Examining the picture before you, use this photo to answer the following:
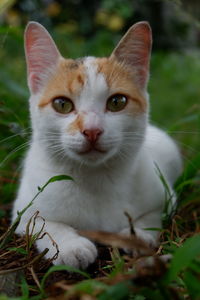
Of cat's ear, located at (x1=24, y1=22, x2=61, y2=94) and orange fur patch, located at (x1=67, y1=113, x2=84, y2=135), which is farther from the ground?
cat's ear, located at (x1=24, y1=22, x2=61, y2=94)

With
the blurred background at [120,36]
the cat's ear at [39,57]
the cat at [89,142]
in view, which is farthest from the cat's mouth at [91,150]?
the blurred background at [120,36]

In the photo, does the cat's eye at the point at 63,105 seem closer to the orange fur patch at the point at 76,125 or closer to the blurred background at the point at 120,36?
the orange fur patch at the point at 76,125

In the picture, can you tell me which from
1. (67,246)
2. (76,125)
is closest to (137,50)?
(76,125)

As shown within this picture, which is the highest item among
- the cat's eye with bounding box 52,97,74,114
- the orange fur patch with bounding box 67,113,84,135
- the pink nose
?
the cat's eye with bounding box 52,97,74,114

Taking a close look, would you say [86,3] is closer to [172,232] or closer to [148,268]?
[172,232]

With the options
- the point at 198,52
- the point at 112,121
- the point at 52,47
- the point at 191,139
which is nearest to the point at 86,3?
the point at 198,52

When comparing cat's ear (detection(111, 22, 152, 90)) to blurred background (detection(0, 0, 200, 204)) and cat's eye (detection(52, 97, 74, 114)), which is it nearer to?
cat's eye (detection(52, 97, 74, 114))

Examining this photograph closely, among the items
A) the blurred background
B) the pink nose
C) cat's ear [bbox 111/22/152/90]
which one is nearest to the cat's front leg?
the pink nose

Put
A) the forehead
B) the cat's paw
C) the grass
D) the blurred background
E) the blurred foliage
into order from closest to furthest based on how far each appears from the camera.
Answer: the grass
the cat's paw
the forehead
the blurred background
the blurred foliage

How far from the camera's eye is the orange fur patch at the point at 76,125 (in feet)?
5.51

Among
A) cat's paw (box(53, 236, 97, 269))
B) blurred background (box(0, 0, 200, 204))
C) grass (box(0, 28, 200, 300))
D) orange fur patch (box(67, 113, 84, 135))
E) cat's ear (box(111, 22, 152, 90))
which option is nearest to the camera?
grass (box(0, 28, 200, 300))

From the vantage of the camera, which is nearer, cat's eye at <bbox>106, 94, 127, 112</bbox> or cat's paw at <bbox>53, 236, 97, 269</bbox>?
cat's paw at <bbox>53, 236, 97, 269</bbox>

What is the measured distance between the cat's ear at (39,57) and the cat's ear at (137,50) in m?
0.29

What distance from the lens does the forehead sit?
5.92 ft
